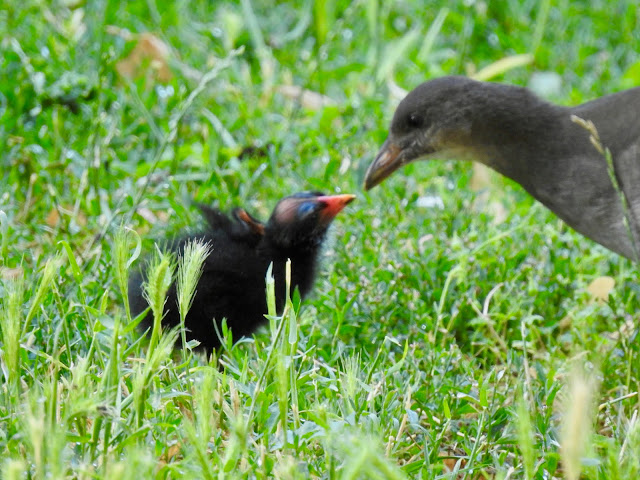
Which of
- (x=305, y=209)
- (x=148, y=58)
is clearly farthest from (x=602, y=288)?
(x=148, y=58)

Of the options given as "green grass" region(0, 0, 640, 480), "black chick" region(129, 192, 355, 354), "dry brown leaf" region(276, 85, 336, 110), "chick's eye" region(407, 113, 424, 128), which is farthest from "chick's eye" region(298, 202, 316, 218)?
"dry brown leaf" region(276, 85, 336, 110)

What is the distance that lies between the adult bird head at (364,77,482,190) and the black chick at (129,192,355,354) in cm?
70

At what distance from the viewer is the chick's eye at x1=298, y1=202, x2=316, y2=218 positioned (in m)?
3.65

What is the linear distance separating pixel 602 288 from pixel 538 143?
61 centimetres

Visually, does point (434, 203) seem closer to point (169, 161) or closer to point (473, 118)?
point (473, 118)

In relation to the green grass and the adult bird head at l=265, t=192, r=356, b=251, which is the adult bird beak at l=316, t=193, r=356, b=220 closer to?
the adult bird head at l=265, t=192, r=356, b=251

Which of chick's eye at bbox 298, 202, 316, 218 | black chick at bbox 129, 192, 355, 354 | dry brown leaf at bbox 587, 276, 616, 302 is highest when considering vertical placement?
chick's eye at bbox 298, 202, 316, 218

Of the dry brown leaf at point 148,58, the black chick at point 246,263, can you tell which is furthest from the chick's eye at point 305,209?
the dry brown leaf at point 148,58

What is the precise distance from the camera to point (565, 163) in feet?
12.7

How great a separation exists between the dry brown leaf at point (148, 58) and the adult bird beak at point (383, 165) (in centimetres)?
192

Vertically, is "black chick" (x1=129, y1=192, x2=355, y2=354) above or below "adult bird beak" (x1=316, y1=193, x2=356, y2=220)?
below

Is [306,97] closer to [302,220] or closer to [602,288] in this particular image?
[302,220]

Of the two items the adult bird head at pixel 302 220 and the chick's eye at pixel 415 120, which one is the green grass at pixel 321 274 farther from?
the chick's eye at pixel 415 120

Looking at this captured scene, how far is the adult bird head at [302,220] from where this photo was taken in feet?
12.0
